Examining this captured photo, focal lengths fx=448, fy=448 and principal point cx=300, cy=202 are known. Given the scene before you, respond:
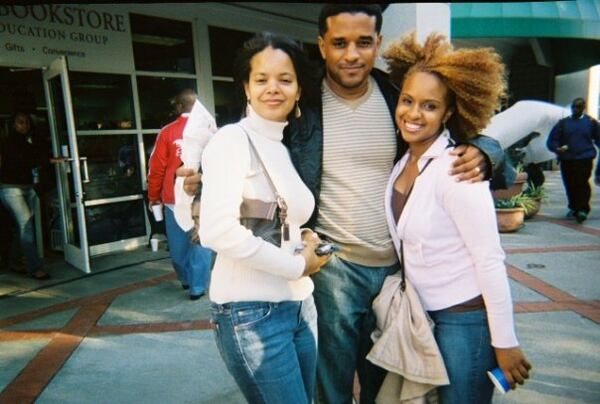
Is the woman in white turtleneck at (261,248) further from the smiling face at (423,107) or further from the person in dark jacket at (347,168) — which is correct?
the smiling face at (423,107)

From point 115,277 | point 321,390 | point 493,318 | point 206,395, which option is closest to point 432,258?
point 493,318

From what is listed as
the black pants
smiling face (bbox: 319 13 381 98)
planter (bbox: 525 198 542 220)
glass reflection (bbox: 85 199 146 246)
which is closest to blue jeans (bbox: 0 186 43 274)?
glass reflection (bbox: 85 199 146 246)

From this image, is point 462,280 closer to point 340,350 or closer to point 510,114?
point 340,350

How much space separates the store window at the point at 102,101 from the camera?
6425 millimetres

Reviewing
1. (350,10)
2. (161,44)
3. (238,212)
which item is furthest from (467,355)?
(161,44)

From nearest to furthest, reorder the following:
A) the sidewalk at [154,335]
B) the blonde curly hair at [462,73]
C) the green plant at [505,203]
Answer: the blonde curly hair at [462,73] < the sidewalk at [154,335] < the green plant at [505,203]

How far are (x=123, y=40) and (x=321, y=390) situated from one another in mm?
6176

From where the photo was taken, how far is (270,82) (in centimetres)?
157

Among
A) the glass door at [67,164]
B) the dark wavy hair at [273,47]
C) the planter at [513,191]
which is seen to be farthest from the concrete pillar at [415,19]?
the dark wavy hair at [273,47]

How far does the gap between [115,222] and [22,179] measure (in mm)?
1633

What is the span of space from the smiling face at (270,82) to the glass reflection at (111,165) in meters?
5.73

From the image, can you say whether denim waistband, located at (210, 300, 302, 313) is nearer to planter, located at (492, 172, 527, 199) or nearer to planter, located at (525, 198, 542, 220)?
planter, located at (492, 172, 527, 199)

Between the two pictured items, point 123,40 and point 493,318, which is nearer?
point 493,318

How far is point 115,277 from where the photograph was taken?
5.49 meters
